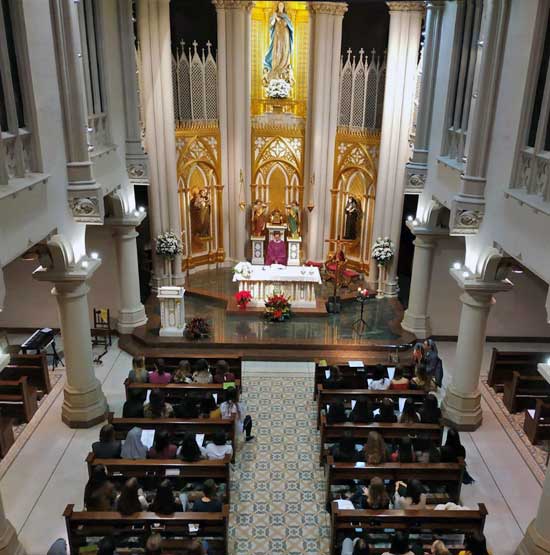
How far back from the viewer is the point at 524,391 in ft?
39.0

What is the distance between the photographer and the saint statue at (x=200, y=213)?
60.7 ft

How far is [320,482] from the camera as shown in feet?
31.7

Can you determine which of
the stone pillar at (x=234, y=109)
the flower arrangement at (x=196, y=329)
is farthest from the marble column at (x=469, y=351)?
the stone pillar at (x=234, y=109)

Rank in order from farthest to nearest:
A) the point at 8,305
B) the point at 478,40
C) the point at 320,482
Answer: the point at 8,305, the point at 478,40, the point at 320,482

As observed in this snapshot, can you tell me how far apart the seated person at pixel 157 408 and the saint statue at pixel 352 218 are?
1053 centimetres

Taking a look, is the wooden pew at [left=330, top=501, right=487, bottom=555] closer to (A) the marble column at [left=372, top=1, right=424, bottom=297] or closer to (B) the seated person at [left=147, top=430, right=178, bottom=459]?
(B) the seated person at [left=147, top=430, right=178, bottom=459]

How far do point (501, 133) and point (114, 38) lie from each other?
27.9ft

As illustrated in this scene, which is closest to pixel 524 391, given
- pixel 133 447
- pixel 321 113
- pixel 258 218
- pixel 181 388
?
pixel 181 388

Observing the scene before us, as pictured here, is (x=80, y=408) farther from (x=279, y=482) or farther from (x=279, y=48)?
(x=279, y=48)

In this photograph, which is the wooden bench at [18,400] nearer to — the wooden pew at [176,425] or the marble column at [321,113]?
the wooden pew at [176,425]

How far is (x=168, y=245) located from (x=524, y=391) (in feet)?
32.6

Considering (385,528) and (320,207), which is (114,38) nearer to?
(320,207)

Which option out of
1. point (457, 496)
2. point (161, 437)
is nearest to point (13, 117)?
point (161, 437)

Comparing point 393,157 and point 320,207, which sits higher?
point 393,157
